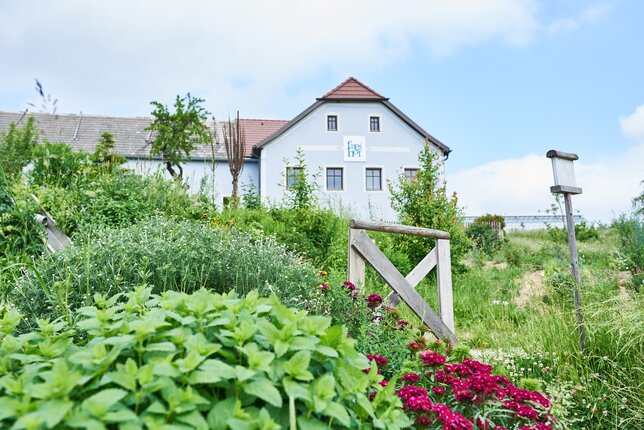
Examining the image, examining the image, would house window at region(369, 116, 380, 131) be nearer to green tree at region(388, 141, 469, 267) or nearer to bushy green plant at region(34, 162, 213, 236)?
green tree at region(388, 141, 469, 267)

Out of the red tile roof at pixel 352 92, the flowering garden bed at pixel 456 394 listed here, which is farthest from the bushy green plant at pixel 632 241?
the red tile roof at pixel 352 92

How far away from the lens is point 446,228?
890 cm

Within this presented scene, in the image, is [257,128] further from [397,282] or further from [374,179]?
[397,282]

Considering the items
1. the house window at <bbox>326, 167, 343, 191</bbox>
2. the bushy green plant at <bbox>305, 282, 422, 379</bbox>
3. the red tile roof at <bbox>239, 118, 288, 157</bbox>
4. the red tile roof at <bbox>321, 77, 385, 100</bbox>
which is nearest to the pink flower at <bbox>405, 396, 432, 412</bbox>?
the bushy green plant at <bbox>305, 282, 422, 379</bbox>

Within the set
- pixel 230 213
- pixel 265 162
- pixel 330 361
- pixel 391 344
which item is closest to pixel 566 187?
pixel 391 344

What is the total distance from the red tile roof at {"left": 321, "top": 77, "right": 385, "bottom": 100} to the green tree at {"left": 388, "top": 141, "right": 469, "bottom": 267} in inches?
546

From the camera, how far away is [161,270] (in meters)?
3.79

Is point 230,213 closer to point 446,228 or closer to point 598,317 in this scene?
point 446,228

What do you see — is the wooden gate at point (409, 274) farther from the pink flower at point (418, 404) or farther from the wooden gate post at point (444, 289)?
the pink flower at point (418, 404)

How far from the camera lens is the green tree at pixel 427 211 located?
29.0 ft

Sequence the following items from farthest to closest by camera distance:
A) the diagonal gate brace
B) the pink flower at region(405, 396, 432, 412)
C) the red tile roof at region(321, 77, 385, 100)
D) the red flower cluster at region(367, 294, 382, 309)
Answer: the red tile roof at region(321, 77, 385, 100), the diagonal gate brace, the red flower cluster at region(367, 294, 382, 309), the pink flower at region(405, 396, 432, 412)

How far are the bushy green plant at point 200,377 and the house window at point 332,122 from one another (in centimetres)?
2171

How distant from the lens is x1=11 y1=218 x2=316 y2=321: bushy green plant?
151 inches

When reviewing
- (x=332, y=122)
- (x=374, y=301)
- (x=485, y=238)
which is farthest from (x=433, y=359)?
(x=332, y=122)
